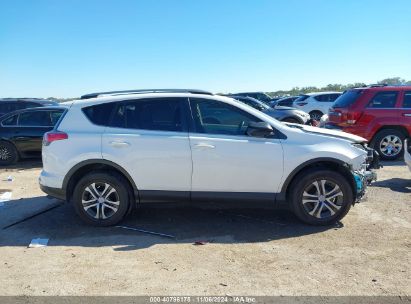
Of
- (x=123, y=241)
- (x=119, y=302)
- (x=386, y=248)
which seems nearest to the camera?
(x=119, y=302)

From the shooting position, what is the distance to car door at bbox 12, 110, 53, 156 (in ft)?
33.2

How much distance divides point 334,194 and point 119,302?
305 cm

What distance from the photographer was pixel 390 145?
9.68 metres

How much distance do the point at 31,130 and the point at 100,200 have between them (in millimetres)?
5933

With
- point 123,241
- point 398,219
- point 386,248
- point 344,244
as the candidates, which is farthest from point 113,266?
point 398,219

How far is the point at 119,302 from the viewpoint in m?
3.42

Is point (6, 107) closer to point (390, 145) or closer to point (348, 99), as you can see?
point (348, 99)

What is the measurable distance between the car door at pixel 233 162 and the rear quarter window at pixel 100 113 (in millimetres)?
1131

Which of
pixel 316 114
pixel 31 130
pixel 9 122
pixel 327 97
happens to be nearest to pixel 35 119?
pixel 31 130

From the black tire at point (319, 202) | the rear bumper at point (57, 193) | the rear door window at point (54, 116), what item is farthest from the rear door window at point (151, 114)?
the rear door window at point (54, 116)

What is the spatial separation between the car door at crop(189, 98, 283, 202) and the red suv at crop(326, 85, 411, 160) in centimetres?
514

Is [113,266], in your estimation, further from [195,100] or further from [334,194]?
[334,194]

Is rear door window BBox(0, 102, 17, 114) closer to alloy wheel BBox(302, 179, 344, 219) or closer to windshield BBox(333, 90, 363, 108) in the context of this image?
windshield BBox(333, 90, 363, 108)

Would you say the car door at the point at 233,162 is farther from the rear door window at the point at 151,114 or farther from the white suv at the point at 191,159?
the rear door window at the point at 151,114
